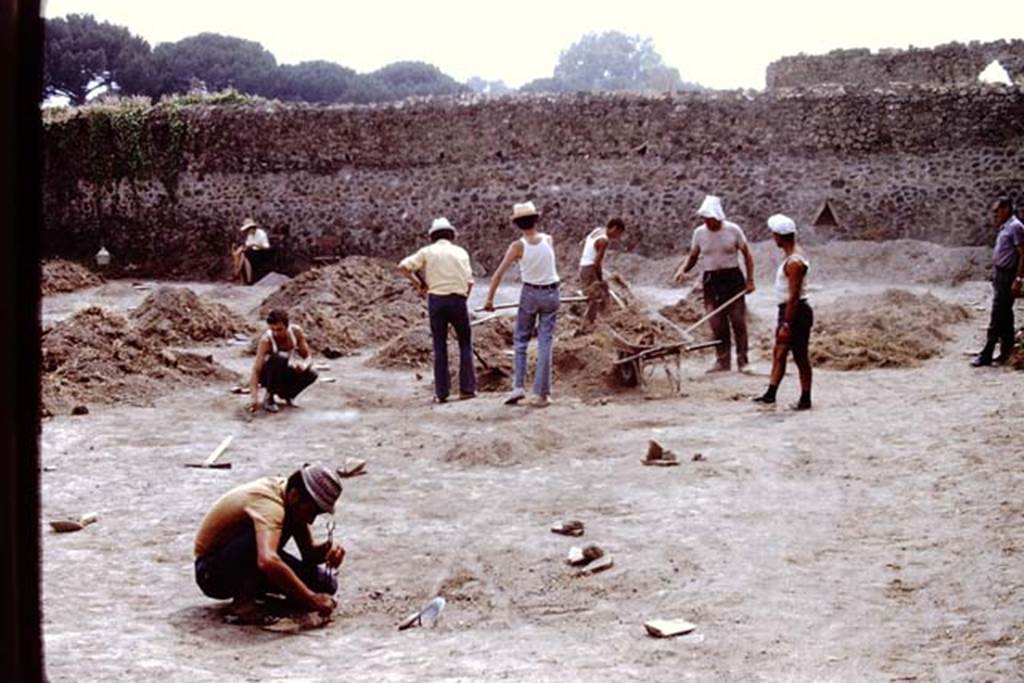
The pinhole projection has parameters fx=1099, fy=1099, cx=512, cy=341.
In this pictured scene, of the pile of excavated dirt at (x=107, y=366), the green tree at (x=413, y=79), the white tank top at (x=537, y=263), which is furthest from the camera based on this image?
the green tree at (x=413, y=79)

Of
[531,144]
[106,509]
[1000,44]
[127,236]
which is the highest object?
[1000,44]

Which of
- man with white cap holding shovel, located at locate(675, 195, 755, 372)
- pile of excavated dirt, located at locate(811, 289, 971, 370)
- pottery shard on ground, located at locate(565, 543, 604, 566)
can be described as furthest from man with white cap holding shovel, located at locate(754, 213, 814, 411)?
pottery shard on ground, located at locate(565, 543, 604, 566)

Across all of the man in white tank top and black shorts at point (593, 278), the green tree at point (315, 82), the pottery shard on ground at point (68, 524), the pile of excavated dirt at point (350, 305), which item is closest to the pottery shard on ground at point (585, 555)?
the pottery shard on ground at point (68, 524)

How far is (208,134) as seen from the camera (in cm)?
2516

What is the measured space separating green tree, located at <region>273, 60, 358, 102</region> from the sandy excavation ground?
4669 centimetres

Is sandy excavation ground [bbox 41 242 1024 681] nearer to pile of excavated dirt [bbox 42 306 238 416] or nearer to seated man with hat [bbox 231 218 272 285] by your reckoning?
pile of excavated dirt [bbox 42 306 238 416]

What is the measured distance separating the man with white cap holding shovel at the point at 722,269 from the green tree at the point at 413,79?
53.2m

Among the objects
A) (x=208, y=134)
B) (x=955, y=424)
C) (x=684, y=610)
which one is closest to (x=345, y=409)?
(x=955, y=424)

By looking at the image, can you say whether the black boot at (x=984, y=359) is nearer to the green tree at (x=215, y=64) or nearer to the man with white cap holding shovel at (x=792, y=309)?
the man with white cap holding shovel at (x=792, y=309)

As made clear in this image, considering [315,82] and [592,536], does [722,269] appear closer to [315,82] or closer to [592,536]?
[592,536]

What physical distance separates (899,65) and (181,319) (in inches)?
776

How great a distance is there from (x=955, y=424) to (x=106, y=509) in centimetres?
635

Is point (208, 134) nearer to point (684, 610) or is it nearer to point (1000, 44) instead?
point (1000, 44)

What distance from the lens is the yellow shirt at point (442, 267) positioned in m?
10.8
